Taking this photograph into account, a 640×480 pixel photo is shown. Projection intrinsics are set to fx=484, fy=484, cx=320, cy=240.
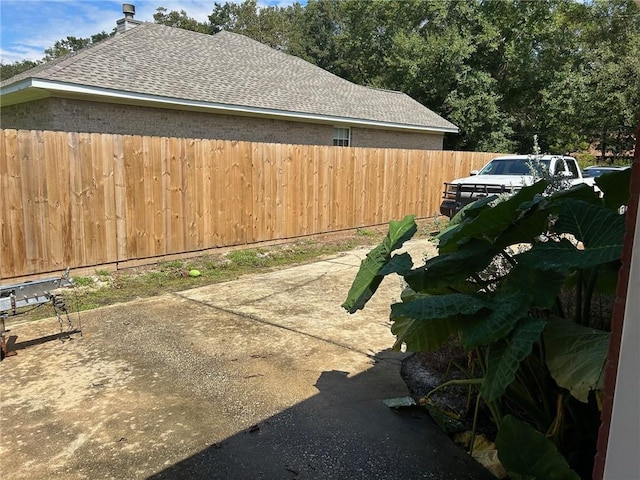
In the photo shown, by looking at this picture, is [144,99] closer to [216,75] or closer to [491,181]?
[216,75]

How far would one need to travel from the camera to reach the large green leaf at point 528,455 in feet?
7.07

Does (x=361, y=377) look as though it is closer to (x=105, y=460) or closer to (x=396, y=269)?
(x=396, y=269)

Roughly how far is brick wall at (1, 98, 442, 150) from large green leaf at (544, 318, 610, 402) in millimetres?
Answer: 9684

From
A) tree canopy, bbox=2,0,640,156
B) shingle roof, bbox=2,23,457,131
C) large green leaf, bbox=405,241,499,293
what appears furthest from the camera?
tree canopy, bbox=2,0,640,156

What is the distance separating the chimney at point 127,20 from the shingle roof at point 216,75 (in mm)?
579

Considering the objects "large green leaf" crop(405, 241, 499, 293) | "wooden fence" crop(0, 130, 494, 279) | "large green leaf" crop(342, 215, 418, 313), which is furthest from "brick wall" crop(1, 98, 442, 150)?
"large green leaf" crop(405, 241, 499, 293)

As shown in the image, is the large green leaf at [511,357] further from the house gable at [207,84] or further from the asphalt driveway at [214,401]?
the house gable at [207,84]

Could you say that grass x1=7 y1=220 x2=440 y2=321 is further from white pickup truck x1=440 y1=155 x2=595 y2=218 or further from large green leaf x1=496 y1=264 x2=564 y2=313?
large green leaf x1=496 y1=264 x2=564 y2=313

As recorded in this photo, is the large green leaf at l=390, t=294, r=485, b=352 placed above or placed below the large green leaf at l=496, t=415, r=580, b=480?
above

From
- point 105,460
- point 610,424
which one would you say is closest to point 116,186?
point 105,460

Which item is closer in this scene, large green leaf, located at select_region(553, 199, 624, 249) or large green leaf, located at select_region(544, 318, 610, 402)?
large green leaf, located at select_region(544, 318, 610, 402)

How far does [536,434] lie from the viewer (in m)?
2.22

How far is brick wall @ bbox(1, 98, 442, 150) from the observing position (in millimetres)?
9547

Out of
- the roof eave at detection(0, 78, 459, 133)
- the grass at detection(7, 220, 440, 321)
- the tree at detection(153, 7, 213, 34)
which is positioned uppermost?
the tree at detection(153, 7, 213, 34)
